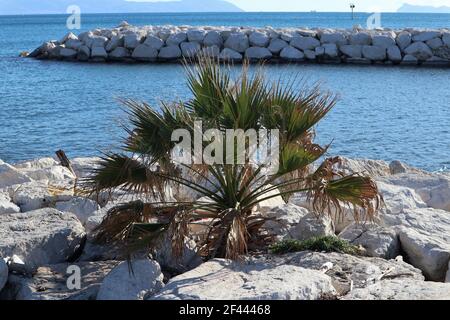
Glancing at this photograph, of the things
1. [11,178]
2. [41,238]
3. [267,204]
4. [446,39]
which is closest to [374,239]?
[267,204]

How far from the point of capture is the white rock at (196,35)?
34.1m


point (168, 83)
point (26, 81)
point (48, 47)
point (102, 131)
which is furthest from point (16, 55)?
point (102, 131)

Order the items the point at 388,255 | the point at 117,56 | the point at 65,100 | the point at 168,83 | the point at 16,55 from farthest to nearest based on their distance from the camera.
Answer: the point at 16,55
the point at 117,56
the point at 168,83
the point at 65,100
the point at 388,255

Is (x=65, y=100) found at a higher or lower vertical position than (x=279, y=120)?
lower

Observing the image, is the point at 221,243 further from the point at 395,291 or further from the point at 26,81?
the point at 26,81

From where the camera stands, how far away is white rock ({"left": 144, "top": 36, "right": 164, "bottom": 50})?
112 ft

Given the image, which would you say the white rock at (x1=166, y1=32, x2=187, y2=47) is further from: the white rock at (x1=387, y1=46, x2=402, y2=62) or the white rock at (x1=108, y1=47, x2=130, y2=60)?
the white rock at (x1=387, y1=46, x2=402, y2=62)

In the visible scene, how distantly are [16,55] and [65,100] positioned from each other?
834 inches

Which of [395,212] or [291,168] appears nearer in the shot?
[291,168]

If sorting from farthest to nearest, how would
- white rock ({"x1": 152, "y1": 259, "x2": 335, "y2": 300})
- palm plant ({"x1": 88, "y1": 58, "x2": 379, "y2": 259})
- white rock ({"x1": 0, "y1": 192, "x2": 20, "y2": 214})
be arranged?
white rock ({"x1": 0, "y1": 192, "x2": 20, "y2": 214}) < palm plant ({"x1": 88, "y1": 58, "x2": 379, "y2": 259}) < white rock ({"x1": 152, "y1": 259, "x2": 335, "y2": 300})

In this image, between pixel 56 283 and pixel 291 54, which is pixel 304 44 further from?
pixel 56 283

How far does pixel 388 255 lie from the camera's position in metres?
7.08

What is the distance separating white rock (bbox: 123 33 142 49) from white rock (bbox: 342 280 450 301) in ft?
97.7

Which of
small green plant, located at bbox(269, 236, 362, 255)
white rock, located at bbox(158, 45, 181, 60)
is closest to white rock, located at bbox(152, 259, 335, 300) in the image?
small green plant, located at bbox(269, 236, 362, 255)
